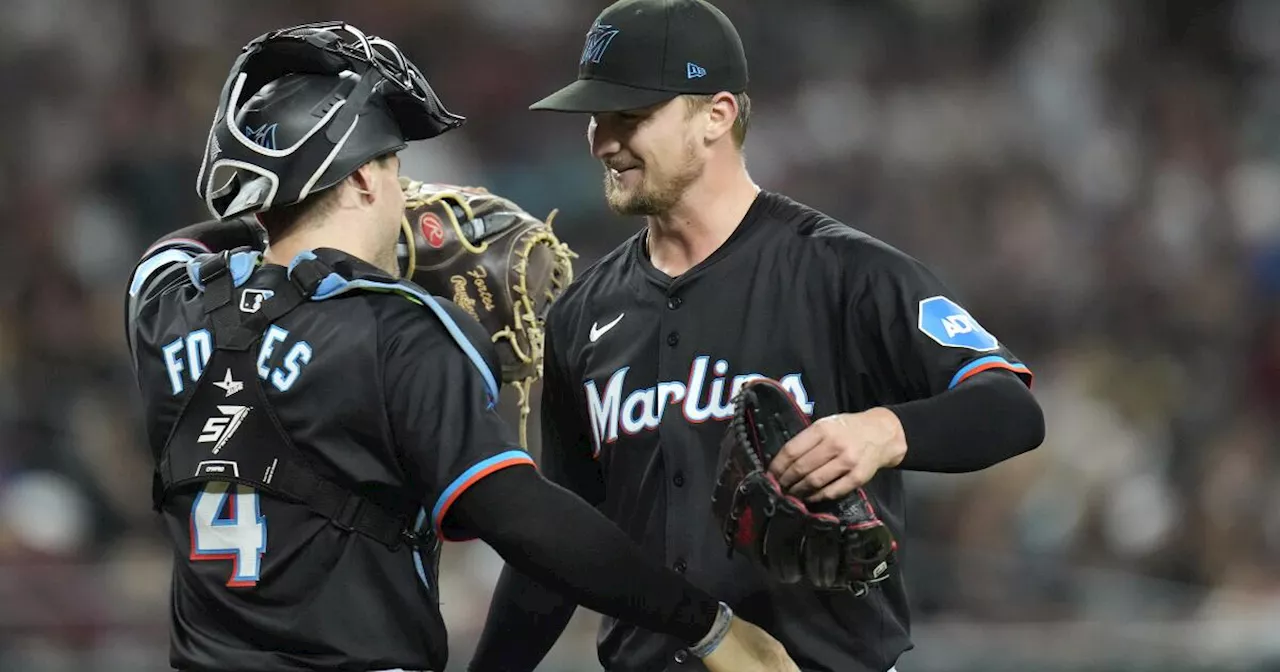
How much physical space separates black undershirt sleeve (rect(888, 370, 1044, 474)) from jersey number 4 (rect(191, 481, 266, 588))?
1.00 meters

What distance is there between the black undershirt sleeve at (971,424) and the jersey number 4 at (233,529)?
1.00 meters

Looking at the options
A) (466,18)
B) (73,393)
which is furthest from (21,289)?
(466,18)

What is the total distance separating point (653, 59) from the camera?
3039 mm

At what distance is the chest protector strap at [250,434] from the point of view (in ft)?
8.34

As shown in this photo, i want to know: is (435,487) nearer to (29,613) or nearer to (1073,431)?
(29,613)

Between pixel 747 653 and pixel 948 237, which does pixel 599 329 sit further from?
pixel 948 237

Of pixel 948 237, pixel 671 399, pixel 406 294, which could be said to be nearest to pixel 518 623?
pixel 671 399

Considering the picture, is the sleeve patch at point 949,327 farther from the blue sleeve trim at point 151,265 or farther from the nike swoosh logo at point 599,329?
the blue sleeve trim at point 151,265

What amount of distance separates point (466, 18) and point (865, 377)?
6947 millimetres

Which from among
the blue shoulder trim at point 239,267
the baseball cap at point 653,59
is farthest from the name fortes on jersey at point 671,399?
the blue shoulder trim at point 239,267

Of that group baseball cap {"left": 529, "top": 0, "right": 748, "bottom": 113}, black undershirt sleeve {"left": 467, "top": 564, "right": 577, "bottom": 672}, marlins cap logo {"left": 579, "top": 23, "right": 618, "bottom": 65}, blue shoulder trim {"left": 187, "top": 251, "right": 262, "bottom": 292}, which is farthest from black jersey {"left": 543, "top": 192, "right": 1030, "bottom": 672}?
blue shoulder trim {"left": 187, "top": 251, "right": 262, "bottom": 292}

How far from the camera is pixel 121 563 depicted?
6223mm

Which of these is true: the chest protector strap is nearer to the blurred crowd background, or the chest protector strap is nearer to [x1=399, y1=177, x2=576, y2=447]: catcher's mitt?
[x1=399, y1=177, x2=576, y2=447]: catcher's mitt

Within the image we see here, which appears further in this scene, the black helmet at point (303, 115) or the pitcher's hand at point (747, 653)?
the pitcher's hand at point (747, 653)
